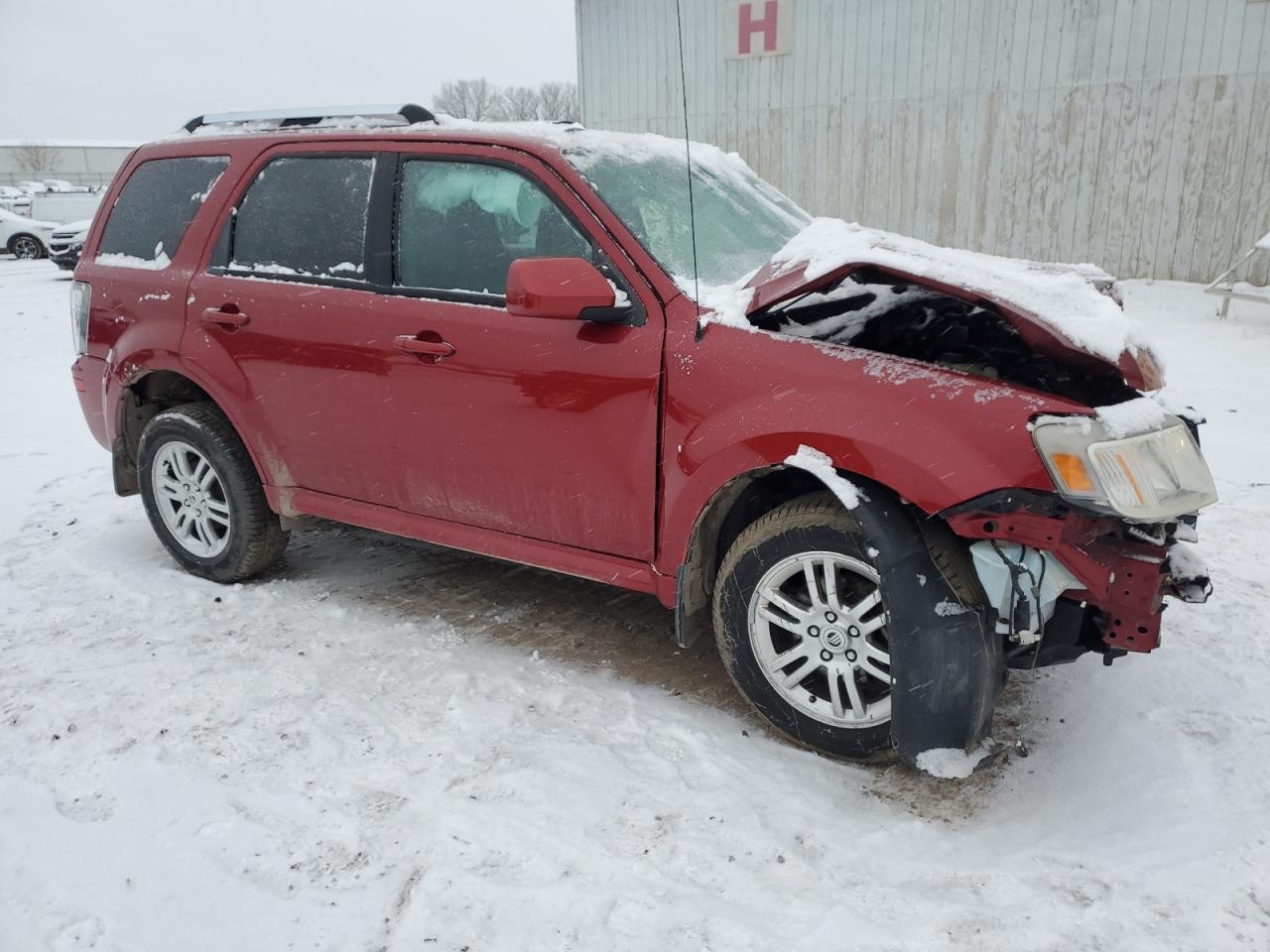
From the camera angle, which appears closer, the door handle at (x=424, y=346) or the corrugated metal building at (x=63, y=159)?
the door handle at (x=424, y=346)

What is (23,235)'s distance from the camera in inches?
870

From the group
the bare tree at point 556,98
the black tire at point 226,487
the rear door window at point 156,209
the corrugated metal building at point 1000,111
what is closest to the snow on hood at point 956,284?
the black tire at point 226,487

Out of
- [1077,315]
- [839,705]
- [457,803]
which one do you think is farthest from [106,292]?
[1077,315]

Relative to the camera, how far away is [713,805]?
8.37ft

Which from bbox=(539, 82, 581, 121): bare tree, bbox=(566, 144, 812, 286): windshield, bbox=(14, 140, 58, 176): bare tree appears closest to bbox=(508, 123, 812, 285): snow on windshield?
bbox=(566, 144, 812, 286): windshield

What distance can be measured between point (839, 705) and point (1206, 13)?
1106 centimetres

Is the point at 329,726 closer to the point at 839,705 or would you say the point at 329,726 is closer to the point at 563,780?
the point at 563,780

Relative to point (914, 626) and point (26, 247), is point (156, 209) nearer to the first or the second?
point (914, 626)

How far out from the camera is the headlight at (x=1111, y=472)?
224 cm

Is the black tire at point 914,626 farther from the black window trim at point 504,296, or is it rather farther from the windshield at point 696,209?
the windshield at point 696,209

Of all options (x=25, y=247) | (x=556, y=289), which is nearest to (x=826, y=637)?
(x=556, y=289)

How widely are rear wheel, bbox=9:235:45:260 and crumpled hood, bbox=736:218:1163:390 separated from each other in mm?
25259

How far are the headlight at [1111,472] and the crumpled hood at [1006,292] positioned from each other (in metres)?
0.23

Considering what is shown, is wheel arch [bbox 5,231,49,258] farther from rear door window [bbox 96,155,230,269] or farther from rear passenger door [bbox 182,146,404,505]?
rear passenger door [bbox 182,146,404,505]
